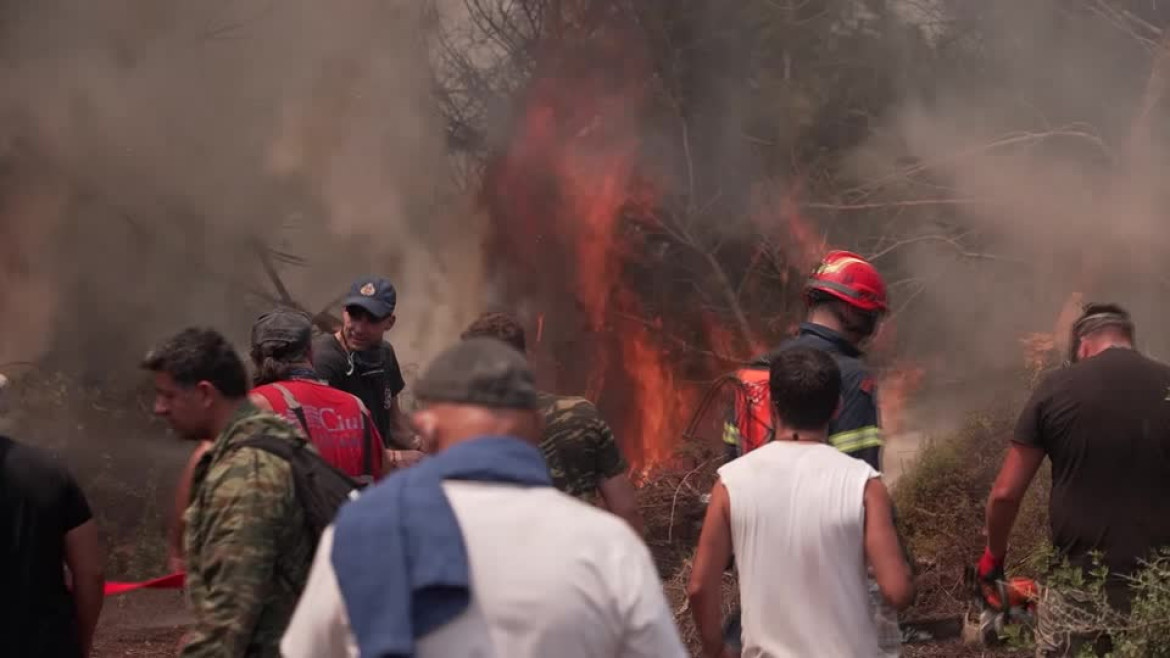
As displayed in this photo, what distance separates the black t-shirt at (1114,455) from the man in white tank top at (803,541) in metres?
1.46

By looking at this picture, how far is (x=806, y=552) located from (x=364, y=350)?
350 cm

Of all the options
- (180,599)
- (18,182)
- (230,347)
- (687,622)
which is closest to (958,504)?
(687,622)

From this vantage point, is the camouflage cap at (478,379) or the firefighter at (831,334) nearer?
the camouflage cap at (478,379)

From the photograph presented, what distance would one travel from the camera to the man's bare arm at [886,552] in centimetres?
345

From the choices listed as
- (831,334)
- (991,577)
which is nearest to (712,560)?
(831,334)

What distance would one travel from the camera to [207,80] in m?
11.9

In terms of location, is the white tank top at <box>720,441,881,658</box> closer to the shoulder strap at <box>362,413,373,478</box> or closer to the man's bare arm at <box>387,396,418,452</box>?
the shoulder strap at <box>362,413,373,478</box>

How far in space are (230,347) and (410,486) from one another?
1.54 metres

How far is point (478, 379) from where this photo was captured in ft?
7.84

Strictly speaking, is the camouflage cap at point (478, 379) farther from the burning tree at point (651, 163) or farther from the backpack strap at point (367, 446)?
the burning tree at point (651, 163)

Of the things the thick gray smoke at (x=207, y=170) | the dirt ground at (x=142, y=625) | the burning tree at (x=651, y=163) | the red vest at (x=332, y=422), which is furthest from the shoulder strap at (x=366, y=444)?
the burning tree at (x=651, y=163)

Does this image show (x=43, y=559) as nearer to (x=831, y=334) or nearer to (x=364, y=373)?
(x=831, y=334)

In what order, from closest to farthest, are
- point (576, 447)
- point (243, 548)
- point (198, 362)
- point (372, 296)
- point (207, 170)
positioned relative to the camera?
point (243, 548), point (198, 362), point (576, 447), point (372, 296), point (207, 170)

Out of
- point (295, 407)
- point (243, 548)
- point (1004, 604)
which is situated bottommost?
point (1004, 604)
